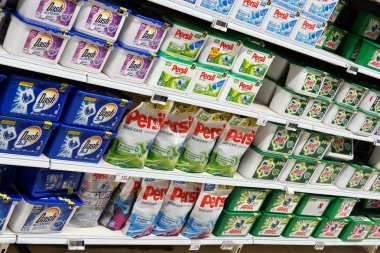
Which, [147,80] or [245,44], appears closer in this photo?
[147,80]

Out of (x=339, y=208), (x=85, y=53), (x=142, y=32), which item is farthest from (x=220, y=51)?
(x=339, y=208)

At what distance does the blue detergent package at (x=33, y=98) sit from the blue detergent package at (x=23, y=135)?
0.09ft

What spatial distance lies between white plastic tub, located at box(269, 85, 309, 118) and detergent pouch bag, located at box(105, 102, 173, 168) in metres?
0.79

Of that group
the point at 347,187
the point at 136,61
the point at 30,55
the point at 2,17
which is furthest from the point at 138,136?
the point at 347,187

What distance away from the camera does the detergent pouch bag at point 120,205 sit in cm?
275

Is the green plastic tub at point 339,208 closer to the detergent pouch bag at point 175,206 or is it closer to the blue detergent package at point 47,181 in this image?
the detergent pouch bag at point 175,206

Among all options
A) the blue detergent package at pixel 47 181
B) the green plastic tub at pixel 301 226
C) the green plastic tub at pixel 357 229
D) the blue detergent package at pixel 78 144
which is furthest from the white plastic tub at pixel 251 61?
the green plastic tub at pixel 357 229

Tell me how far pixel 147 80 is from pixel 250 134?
812mm

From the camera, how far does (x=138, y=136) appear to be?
8.55 feet

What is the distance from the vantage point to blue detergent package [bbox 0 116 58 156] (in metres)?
A: 2.18

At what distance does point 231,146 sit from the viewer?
2.97 meters

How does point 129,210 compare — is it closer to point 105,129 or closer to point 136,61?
point 105,129

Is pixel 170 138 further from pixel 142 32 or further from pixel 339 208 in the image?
pixel 339 208

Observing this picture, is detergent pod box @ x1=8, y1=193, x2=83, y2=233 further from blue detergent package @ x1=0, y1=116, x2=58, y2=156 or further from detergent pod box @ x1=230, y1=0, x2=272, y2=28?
detergent pod box @ x1=230, y1=0, x2=272, y2=28
